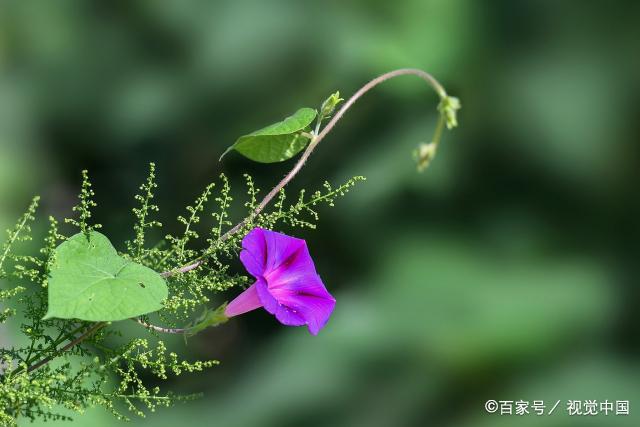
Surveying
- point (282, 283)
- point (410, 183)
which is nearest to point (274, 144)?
point (282, 283)

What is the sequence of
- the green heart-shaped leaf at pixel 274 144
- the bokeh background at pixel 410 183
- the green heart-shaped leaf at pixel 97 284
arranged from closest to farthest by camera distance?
the green heart-shaped leaf at pixel 97 284, the green heart-shaped leaf at pixel 274 144, the bokeh background at pixel 410 183

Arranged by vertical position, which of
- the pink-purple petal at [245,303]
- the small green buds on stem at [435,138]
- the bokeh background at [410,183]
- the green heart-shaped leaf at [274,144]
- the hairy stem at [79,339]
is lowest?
the hairy stem at [79,339]

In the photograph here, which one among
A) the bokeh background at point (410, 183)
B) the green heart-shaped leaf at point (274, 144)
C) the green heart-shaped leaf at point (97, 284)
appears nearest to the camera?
the green heart-shaped leaf at point (97, 284)

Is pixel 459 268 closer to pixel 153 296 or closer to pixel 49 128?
pixel 49 128

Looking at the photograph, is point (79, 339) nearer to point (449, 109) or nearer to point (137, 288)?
point (137, 288)

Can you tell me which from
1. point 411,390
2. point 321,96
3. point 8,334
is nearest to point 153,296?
point 8,334

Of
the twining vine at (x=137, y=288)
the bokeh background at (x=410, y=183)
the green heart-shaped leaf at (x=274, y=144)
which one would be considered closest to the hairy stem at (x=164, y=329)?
the twining vine at (x=137, y=288)

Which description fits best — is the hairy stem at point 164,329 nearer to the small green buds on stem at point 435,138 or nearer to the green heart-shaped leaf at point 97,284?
the green heart-shaped leaf at point 97,284
